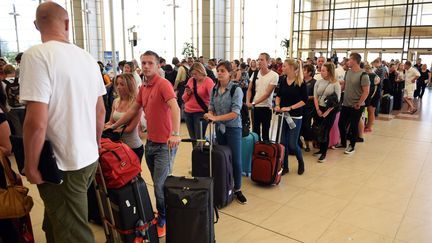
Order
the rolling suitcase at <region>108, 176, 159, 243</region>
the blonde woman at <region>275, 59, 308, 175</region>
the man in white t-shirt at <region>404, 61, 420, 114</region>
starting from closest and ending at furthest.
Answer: the rolling suitcase at <region>108, 176, 159, 243</region> < the blonde woman at <region>275, 59, 308, 175</region> < the man in white t-shirt at <region>404, 61, 420, 114</region>

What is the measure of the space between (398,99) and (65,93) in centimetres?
1039

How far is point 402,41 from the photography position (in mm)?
18000

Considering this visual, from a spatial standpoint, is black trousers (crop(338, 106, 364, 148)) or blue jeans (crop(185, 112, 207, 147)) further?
black trousers (crop(338, 106, 364, 148))

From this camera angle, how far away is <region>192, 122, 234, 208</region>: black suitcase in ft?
10.1

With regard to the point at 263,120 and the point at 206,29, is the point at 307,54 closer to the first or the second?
the point at 206,29

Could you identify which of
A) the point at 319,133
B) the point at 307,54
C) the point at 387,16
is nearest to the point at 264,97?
the point at 319,133

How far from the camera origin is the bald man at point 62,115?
146cm

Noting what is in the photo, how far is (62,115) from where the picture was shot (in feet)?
5.17

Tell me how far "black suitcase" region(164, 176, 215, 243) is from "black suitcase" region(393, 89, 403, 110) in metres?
9.30

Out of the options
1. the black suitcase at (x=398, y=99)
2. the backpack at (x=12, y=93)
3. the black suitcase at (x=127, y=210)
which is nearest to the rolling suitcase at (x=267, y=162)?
the black suitcase at (x=127, y=210)

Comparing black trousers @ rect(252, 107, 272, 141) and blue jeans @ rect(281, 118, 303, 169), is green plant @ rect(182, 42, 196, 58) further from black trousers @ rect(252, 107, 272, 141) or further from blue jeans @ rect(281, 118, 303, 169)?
blue jeans @ rect(281, 118, 303, 169)

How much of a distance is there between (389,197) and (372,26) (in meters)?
18.6

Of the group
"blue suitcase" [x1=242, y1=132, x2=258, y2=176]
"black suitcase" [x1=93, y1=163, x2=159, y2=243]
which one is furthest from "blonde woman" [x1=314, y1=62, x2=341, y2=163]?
"black suitcase" [x1=93, y1=163, x2=159, y2=243]

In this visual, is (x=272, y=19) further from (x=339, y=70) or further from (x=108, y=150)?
(x=108, y=150)
